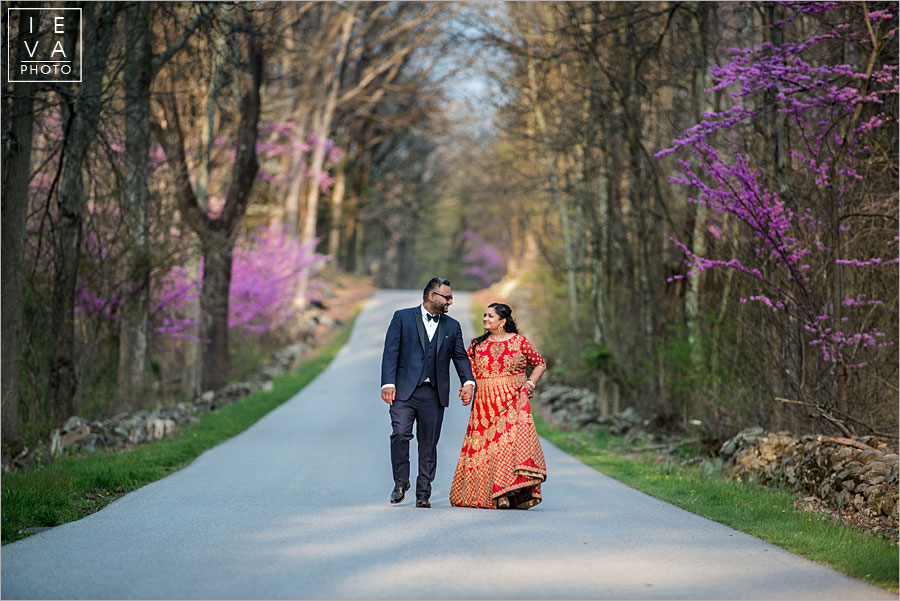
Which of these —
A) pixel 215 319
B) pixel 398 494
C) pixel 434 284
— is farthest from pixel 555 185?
pixel 398 494

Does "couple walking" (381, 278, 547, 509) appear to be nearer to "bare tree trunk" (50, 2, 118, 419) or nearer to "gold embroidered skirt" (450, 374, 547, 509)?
"gold embroidered skirt" (450, 374, 547, 509)

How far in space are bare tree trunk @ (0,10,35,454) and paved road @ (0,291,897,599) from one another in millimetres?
2731

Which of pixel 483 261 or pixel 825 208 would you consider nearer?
pixel 825 208

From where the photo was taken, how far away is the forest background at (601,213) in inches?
485

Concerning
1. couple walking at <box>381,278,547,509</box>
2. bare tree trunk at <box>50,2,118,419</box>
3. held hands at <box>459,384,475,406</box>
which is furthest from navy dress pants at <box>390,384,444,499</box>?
bare tree trunk at <box>50,2,118,419</box>

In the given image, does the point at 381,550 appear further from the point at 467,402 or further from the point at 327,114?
the point at 327,114

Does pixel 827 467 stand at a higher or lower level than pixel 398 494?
higher

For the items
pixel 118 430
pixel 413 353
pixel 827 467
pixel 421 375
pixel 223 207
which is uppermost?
pixel 223 207

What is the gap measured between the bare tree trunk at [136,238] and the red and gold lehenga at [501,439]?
978 cm

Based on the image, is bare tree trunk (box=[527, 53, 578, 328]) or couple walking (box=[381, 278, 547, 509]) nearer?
couple walking (box=[381, 278, 547, 509])

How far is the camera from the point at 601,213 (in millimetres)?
24422

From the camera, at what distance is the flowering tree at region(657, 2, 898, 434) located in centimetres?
1188

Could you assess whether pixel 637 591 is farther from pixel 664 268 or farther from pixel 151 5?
pixel 151 5

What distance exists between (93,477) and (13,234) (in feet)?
11.5
